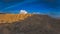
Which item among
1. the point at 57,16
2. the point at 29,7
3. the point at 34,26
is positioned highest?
the point at 29,7

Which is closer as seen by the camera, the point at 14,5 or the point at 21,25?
the point at 21,25

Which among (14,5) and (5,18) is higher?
(14,5)

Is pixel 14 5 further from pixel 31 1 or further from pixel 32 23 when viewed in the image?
pixel 32 23

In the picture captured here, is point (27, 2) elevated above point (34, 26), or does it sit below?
above

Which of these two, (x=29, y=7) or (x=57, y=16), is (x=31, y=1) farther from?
(x=57, y=16)

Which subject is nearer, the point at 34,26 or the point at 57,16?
the point at 34,26

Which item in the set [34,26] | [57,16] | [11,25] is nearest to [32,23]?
[34,26]

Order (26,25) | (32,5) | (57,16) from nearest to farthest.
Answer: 1. (26,25)
2. (57,16)
3. (32,5)

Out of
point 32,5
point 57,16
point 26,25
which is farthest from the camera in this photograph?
point 32,5

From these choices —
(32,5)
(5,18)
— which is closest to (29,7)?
(32,5)
